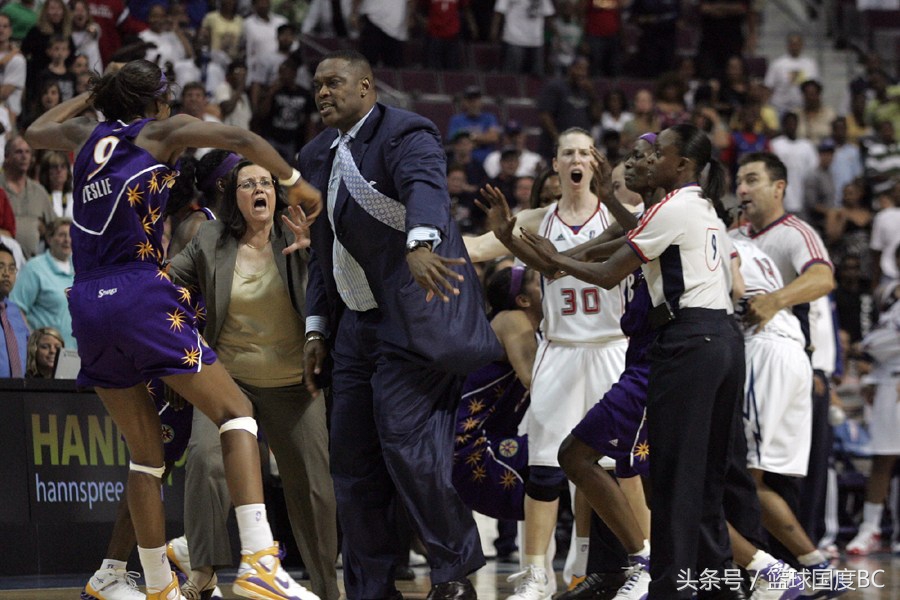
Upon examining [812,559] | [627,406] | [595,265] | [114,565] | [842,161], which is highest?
[842,161]

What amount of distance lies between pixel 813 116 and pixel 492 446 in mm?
12628

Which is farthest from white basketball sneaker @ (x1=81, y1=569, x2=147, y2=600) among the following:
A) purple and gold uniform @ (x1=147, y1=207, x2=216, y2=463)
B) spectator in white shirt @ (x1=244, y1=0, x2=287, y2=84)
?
spectator in white shirt @ (x1=244, y1=0, x2=287, y2=84)

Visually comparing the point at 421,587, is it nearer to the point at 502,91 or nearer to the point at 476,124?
the point at 476,124

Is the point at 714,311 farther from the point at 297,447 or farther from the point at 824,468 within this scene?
the point at 824,468

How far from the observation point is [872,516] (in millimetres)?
11570

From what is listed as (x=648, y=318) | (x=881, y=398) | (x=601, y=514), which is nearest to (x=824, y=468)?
(x=881, y=398)

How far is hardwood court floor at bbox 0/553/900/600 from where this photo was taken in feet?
24.4

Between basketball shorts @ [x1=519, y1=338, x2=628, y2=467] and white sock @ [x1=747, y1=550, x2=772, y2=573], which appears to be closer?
white sock @ [x1=747, y1=550, x2=772, y2=573]

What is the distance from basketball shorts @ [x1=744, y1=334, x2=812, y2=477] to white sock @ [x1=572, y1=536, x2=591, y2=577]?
3.57ft

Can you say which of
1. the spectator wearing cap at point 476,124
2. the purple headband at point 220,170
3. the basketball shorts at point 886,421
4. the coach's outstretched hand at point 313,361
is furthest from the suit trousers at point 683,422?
the spectator wearing cap at point 476,124

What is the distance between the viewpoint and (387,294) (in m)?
5.82

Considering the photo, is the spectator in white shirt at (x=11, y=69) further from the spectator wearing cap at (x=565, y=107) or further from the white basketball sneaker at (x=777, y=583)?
the white basketball sneaker at (x=777, y=583)

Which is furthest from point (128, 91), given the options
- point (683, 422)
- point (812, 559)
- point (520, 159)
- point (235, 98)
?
point (520, 159)

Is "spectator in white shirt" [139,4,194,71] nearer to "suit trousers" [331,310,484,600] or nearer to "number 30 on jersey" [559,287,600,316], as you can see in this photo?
"number 30 on jersey" [559,287,600,316]
